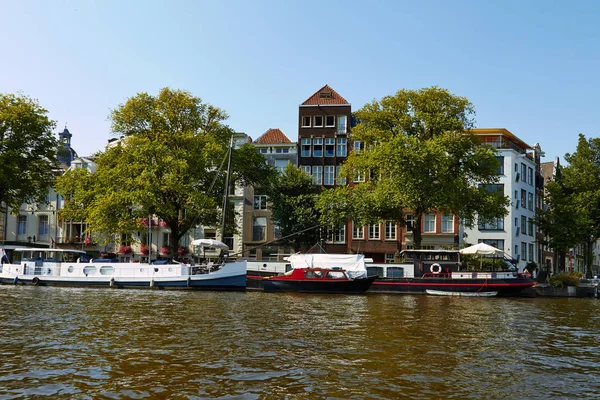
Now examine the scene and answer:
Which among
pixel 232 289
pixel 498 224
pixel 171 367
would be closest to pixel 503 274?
pixel 232 289

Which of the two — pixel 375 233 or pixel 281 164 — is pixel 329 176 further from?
pixel 375 233

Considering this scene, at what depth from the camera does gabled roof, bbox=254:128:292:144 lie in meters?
72.1

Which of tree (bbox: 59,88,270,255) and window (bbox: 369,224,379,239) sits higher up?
tree (bbox: 59,88,270,255)

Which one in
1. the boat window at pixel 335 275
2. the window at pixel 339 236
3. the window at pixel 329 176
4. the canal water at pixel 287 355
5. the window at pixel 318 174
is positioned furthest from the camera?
the window at pixel 318 174

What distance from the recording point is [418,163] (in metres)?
49.1

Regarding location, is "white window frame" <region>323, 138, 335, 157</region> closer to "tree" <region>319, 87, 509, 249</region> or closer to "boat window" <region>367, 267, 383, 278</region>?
"tree" <region>319, 87, 509, 249</region>

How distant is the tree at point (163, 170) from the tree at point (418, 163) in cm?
977

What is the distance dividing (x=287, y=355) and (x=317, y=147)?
54.5 m

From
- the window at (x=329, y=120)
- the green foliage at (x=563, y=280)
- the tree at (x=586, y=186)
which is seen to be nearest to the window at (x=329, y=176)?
A: the window at (x=329, y=120)

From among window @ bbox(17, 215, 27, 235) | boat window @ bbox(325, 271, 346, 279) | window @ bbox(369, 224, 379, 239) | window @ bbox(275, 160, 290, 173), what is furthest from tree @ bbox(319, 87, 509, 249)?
window @ bbox(17, 215, 27, 235)

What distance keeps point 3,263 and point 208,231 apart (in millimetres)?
23353

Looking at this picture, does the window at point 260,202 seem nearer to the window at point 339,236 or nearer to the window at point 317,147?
the window at point 317,147

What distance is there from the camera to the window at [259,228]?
227ft

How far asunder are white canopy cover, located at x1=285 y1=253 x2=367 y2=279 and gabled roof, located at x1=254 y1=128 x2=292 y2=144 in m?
24.5
